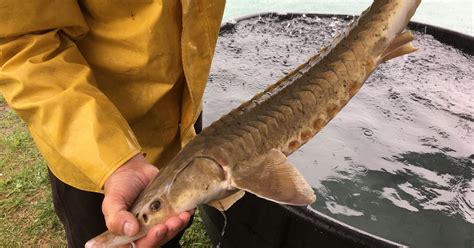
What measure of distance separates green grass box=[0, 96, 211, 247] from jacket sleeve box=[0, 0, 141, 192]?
4.50 feet

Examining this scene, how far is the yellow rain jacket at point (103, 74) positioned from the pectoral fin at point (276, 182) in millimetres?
262

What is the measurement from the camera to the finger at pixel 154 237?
3.38ft

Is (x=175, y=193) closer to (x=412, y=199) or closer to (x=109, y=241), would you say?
(x=109, y=241)

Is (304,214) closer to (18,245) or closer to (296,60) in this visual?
(18,245)

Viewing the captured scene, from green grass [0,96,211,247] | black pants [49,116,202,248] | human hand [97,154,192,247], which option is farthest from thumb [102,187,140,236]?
green grass [0,96,211,247]

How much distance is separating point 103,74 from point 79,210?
0.46 metres

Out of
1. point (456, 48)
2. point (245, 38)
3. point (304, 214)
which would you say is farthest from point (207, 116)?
point (456, 48)

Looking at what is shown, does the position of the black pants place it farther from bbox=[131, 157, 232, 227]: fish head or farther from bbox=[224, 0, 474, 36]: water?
bbox=[224, 0, 474, 36]: water

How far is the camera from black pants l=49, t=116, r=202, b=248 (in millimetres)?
1537

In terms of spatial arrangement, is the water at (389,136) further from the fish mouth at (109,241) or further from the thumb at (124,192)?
the fish mouth at (109,241)

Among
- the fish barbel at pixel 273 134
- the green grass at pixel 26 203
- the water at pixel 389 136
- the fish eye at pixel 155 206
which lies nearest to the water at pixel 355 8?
the water at pixel 389 136

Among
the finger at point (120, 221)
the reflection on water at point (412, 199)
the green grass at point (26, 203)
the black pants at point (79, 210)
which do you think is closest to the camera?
the finger at point (120, 221)

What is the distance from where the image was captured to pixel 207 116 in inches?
98.1

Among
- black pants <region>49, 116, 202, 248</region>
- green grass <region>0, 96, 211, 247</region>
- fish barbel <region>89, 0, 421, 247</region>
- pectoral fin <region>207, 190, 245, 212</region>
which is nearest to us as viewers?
fish barbel <region>89, 0, 421, 247</region>
